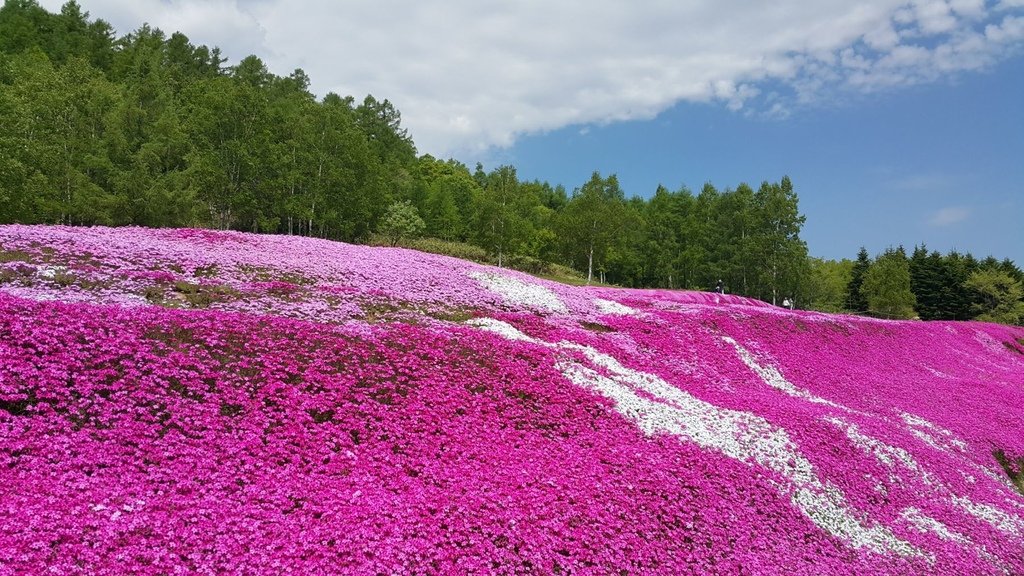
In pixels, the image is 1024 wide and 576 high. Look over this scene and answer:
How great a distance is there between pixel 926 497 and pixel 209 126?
2237 inches

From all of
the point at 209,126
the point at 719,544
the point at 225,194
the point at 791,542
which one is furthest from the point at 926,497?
the point at 209,126

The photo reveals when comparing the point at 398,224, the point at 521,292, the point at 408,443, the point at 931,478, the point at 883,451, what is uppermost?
the point at 398,224

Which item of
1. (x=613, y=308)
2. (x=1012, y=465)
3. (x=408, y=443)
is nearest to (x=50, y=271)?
(x=408, y=443)

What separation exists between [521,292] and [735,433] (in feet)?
43.6

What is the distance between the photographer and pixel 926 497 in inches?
577

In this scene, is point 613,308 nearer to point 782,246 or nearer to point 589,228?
point 589,228

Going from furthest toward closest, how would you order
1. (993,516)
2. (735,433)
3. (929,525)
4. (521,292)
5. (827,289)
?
(827,289), (521,292), (993,516), (735,433), (929,525)

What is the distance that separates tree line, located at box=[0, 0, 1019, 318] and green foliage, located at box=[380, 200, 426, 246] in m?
0.25

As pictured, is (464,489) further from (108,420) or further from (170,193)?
(170,193)

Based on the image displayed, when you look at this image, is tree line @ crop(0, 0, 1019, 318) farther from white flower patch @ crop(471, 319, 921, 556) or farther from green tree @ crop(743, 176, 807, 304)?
white flower patch @ crop(471, 319, 921, 556)

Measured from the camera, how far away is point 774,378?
22.7 metres

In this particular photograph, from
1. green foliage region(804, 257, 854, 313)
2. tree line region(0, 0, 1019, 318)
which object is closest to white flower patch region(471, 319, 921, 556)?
tree line region(0, 0, 1019, 318)

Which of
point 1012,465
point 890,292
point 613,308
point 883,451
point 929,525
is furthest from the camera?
point 890,292

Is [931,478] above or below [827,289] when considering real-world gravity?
below
